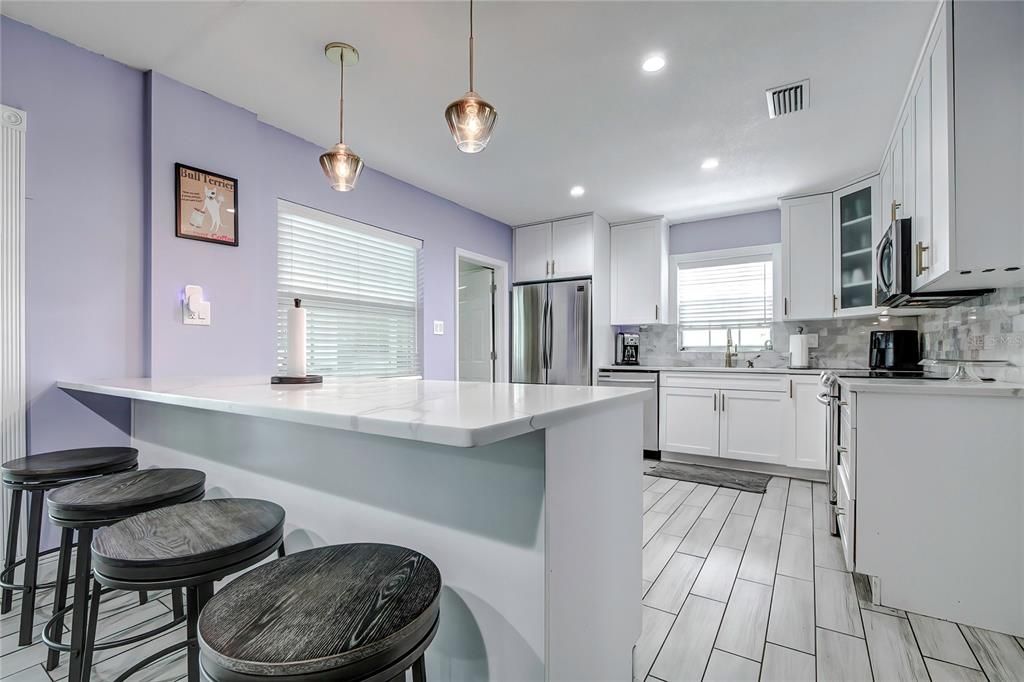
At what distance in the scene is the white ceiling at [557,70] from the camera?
186 cm

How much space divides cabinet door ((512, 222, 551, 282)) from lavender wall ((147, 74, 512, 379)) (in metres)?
1.95

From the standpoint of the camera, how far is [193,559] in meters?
0.95

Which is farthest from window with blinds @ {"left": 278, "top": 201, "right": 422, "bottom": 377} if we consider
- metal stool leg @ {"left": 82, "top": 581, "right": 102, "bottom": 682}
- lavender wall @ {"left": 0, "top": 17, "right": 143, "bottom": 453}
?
metal stool leg @ {"left": 82, "top": 581, "right": 102, "bottom": 682}

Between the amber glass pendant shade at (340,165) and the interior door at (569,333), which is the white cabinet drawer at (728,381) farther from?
the amber glass pendant shade at (340,165)

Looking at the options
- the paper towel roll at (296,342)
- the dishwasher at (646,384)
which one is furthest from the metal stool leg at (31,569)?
the dishwasher at (646,384)

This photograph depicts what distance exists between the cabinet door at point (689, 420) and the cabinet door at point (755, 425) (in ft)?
0.28

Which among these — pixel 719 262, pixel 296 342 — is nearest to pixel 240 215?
pixel 296 342

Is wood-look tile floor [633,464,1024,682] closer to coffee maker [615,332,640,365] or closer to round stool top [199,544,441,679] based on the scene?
round stool top [199,544,441,679]

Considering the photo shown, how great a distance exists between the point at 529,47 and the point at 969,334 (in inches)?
106

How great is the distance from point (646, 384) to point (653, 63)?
2.95 m

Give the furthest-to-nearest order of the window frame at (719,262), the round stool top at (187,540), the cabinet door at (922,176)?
the window frame at (719,262)
the cabinet door at (922,176)
the round stool top at (187,540)

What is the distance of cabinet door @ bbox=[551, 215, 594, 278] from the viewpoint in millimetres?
4574

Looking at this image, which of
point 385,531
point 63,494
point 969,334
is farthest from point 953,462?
point 63,494

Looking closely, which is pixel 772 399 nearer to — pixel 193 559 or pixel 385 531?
pixel 385 531
